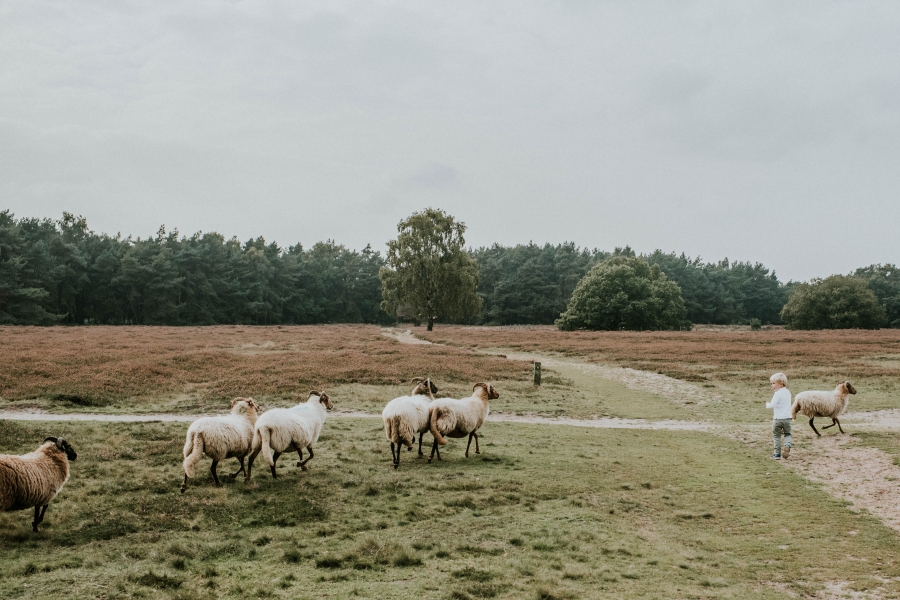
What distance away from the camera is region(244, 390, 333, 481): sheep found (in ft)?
35.9

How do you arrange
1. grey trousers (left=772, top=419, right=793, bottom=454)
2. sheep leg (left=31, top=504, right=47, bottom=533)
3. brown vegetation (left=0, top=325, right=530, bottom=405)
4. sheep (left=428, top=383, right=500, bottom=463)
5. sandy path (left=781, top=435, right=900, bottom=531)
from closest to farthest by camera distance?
sheep leg (left=31, top=504, right=47, bottom=533) → sandy path (left=781, top=435, right=900, bottom=531) → sheep (left=428, top=383, right=500, bottom=463) → grey trousers (left=772, top=419, right=793, bottom=454) → brown vegetation (left=0, top=325, right=530, bottom=405)

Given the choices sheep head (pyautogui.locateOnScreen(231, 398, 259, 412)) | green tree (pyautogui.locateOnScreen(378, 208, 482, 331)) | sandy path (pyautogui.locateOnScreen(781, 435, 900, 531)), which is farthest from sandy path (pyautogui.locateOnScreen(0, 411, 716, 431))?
green tree (pyautogui.locateOnScreen(378, 208, 482, 331))

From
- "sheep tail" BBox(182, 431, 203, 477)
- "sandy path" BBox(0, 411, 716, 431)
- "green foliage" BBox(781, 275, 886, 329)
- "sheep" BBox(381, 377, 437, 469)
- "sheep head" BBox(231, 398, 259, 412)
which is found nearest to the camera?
"sheep tail" BBox(182, 431, 203, 477)

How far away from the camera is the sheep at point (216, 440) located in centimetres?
1012

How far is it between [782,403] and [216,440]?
533 inches

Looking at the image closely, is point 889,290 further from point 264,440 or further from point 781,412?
point 264,440

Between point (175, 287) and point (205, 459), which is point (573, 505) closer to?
point (205, 459)

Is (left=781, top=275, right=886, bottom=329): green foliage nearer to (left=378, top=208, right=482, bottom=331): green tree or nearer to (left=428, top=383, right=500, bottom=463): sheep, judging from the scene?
(left=378, top=208, right=482, bottom=331): green tree

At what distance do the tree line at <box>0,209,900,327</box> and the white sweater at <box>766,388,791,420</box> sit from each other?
2465 inches

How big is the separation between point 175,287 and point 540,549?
9645 centimetres

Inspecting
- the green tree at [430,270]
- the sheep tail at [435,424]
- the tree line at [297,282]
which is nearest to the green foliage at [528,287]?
the tree line at [297,282]

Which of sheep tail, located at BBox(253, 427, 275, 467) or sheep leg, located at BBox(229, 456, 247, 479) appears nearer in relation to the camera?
sheep tail, located at BBox(253, 427, 275, 467)

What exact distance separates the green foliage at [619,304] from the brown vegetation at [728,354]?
68.0 feet

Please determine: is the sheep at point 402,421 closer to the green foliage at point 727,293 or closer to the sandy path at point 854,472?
the sandy path at point 854,472
